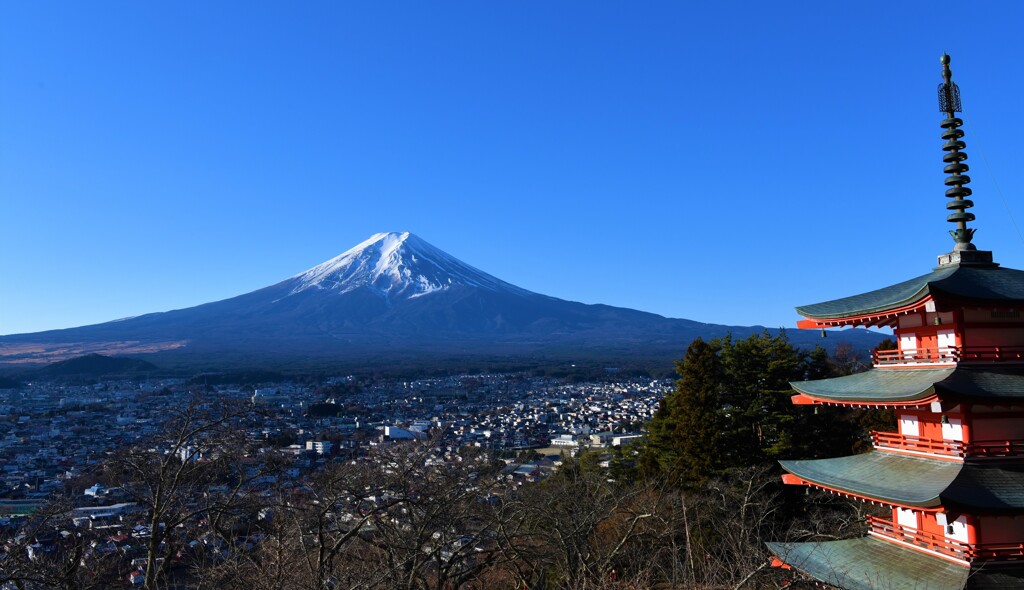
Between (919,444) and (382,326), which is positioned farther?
(382,326)

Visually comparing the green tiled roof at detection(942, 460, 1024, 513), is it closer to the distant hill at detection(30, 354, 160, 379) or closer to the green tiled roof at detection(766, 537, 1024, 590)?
the green tiled roof at detection(766, 537, 1024, 590)

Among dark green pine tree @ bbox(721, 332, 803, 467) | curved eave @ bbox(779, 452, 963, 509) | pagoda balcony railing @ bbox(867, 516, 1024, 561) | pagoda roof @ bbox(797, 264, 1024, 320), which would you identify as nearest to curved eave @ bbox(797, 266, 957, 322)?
pagoda roof @ bbox(797, 264, 1024, 320)

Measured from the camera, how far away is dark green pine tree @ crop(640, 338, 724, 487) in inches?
649

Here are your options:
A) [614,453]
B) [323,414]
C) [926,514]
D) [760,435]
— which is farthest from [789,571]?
[323,414]

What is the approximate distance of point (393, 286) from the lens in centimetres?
14188

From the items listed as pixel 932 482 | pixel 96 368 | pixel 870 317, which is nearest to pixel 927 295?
pixel 870 317

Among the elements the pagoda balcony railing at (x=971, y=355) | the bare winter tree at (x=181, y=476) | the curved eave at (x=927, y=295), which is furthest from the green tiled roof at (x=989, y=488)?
the bare winter tree at (x=181, y=476)

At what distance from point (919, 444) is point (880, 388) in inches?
26.4

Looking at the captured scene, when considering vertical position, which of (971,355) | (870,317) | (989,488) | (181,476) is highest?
(870,317)

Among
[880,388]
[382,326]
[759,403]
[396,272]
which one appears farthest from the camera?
[396,272]

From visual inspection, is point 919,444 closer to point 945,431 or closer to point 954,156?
point 945,431

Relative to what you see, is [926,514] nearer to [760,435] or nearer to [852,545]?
[852,545]

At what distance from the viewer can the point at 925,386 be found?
713 cm

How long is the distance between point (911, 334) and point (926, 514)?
1.92 m
